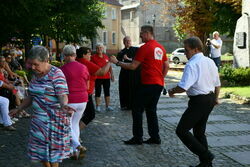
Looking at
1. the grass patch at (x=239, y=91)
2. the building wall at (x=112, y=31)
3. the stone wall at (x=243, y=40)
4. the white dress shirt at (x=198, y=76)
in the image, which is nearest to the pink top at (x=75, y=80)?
the white dress shirt at (x=198, y=76)

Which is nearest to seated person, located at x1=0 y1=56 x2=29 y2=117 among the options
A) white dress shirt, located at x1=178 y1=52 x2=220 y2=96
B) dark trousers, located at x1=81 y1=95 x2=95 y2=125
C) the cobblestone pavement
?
the cobblestone pavement

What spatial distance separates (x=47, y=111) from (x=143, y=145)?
2.91 m

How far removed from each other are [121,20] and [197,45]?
2506 inches

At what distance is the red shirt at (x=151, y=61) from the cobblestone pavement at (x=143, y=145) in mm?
1203

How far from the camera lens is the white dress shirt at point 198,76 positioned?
16.4 ft

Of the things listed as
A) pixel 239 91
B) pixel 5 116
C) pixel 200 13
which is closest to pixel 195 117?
pixel 5 116

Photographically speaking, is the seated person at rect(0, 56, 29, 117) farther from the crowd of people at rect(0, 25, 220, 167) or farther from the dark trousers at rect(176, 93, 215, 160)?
the dark trousers at rect(176, 93, 215, 160)

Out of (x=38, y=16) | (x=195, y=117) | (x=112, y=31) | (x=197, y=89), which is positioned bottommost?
(x=195, y=117)

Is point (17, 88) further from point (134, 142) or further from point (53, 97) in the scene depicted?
point (53, 97)

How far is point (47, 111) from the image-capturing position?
4305mm

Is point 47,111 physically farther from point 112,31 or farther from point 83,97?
point 112,31

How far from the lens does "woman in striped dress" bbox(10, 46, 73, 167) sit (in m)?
4.27

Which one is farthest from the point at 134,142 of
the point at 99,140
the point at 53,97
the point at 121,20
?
the point at 121,20

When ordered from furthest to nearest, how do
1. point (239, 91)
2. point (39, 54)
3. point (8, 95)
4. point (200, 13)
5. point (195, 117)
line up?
point (200, 13) → point (239, 91) → point (8, 95) → point (195, 117) → point (39, 54)
